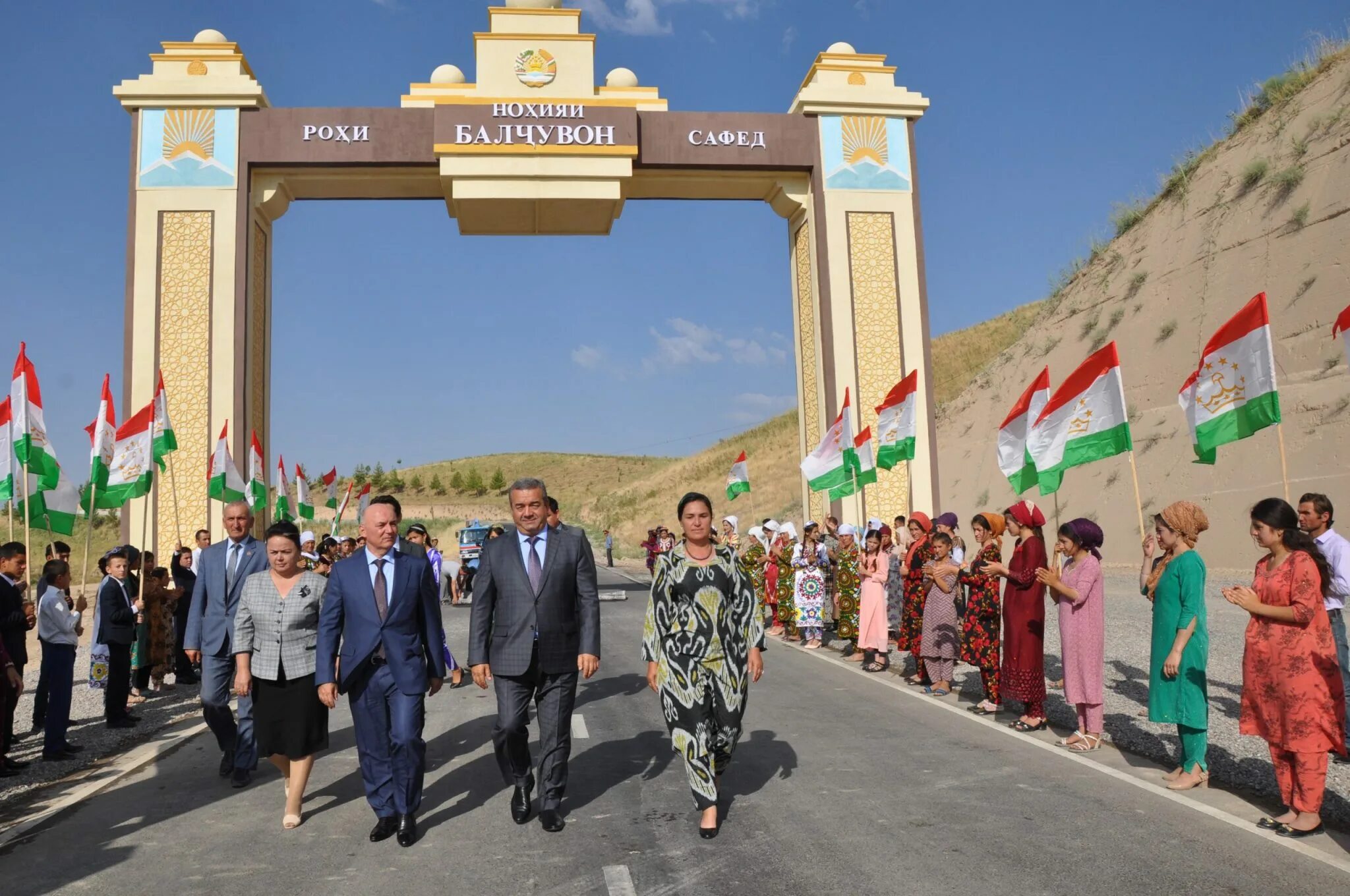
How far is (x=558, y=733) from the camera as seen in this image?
6023mm

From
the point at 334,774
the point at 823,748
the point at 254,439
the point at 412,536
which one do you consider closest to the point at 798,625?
the point at 412,536

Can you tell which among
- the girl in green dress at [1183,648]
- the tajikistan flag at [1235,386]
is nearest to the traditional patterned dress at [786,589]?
the tajikistan flag at [1235,386]

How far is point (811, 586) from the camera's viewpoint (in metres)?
15.5

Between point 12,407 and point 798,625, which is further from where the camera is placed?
point 798,625

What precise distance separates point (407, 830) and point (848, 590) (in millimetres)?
9274

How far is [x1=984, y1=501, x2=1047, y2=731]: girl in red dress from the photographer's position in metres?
8.49

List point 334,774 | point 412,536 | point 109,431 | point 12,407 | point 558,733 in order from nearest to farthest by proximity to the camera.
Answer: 1. point 558,733
2. point 334,774
3. point 12,407
4. point 412,536
5. point 109,431

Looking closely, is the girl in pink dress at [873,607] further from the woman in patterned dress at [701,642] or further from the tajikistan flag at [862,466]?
the woman in patterned dress at [701,642]

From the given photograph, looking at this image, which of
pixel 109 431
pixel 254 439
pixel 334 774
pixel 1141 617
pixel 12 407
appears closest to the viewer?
pixel 334 774

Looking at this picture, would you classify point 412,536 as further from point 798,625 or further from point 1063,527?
point 1063,527

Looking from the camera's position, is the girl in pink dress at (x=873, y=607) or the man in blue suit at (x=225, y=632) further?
the girl in pink dress at (x=873, y=607)

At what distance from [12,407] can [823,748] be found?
917 cm

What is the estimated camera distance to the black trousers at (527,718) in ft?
19.8

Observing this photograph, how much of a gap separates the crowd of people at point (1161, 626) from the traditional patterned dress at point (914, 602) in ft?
0.06
